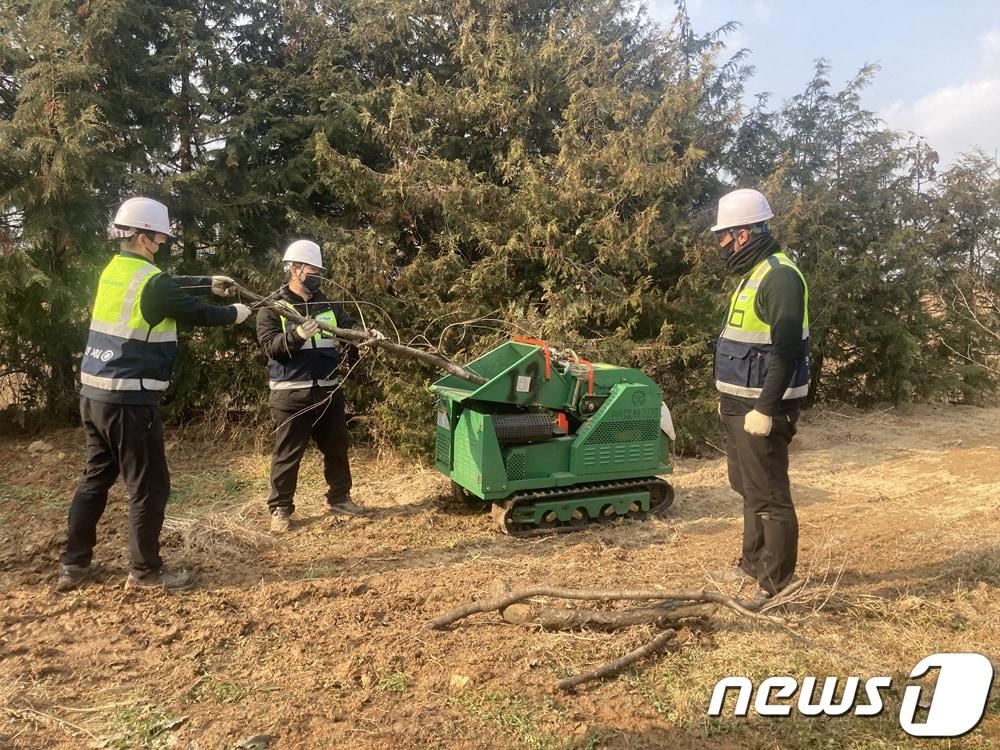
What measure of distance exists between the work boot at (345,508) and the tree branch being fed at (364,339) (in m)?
1.39

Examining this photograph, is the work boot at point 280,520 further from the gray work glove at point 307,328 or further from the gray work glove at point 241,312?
the gray work glove at point 241,312

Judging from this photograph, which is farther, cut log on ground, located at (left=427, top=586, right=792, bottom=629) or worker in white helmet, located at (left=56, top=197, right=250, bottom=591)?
worker in white helmet, located at (left=56, top=197, right=250, bottom=591)

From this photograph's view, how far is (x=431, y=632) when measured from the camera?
3.48 m

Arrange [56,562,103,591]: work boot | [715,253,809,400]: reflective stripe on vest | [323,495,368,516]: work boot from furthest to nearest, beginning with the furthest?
[323,495,368,516]: work boot, [56,562,103,591]: work boot, [715,253,809,400]: reflective stripe on vest

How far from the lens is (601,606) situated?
3732 millimetres

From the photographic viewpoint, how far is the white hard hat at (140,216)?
3936 mm

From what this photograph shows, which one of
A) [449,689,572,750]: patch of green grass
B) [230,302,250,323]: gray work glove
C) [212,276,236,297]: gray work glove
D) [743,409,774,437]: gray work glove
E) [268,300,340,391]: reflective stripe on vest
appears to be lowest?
[449,689,572,750]: patch of green grass

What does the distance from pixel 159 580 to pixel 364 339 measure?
2061mm

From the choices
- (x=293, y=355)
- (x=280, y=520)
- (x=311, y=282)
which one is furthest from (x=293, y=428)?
(x=311, y=282)

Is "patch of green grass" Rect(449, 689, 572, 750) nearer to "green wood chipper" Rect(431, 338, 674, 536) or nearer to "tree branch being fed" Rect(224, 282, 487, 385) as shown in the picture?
"green wood chipper" Rect(431, 338, 674, 536)

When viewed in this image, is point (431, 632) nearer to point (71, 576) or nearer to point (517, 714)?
point (517, 714)

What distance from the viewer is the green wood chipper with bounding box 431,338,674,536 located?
5.06 meters

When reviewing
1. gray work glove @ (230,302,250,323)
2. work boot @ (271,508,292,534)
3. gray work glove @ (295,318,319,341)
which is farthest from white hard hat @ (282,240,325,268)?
work boot @ (271,508,292,534)

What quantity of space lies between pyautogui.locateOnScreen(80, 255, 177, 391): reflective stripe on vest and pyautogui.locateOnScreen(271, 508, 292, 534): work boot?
167cm
